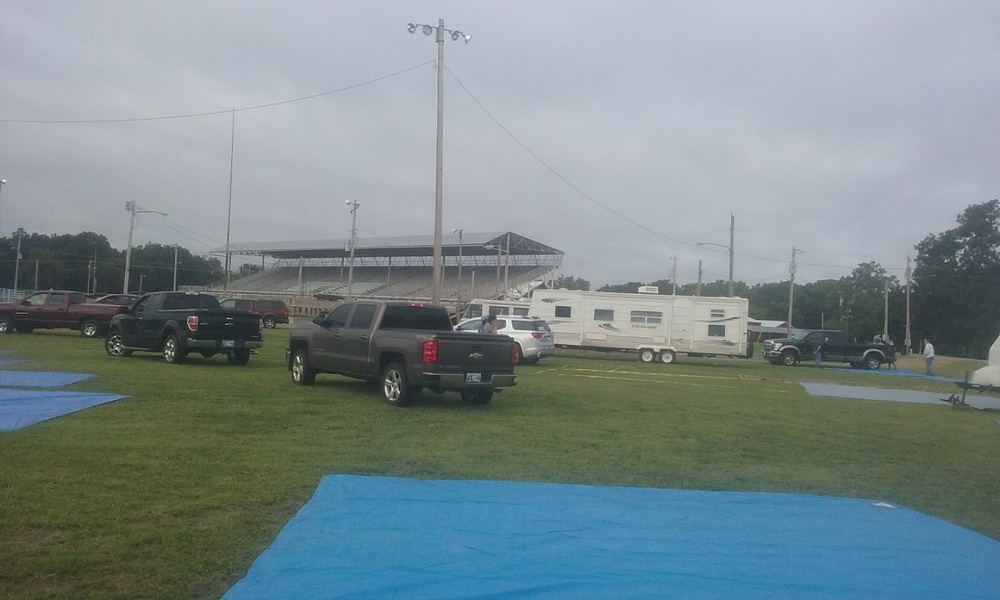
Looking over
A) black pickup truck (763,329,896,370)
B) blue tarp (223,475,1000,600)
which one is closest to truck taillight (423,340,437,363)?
blue tarp (223,475,1000,600)

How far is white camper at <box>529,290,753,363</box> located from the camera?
34.0 metres

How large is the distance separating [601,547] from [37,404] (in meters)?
9.37

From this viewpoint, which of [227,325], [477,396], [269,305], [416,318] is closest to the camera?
[416,318]

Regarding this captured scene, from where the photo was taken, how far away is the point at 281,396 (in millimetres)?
14336

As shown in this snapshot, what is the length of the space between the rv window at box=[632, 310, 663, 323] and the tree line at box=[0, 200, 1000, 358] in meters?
33.9

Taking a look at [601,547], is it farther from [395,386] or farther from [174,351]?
[174,351]

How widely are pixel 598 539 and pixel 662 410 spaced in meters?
9.05

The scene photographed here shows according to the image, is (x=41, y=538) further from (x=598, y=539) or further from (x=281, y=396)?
(x=281, y=396)

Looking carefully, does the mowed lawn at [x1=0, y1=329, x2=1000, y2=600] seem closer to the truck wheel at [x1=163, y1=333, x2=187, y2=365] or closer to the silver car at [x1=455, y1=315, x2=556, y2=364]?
the truck wheel at [x1=163, y1=333, x2=187, y2=365]

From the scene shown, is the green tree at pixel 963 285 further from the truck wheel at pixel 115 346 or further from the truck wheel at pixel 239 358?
the truck wheel at pixel 115 346

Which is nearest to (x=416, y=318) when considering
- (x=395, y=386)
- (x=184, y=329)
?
(x=395, y=386)

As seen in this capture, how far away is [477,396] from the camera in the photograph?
1511cm

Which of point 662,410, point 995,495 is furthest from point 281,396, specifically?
point 995,495

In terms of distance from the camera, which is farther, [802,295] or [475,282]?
[802,295]
